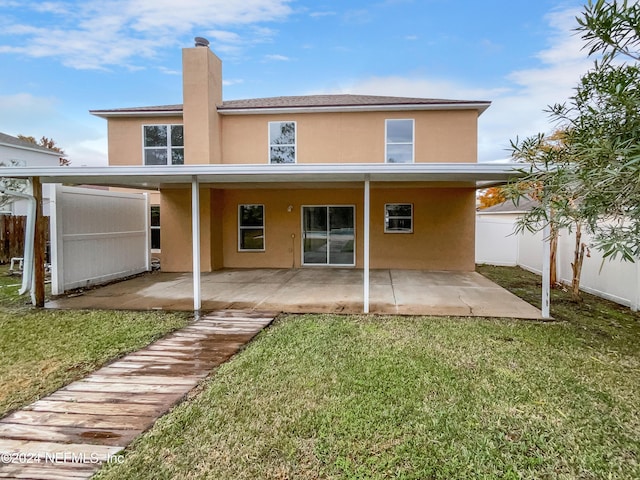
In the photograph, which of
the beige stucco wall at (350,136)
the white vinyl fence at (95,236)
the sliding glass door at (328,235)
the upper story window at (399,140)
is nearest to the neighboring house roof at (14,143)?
the white vinyl fence at (95,236)

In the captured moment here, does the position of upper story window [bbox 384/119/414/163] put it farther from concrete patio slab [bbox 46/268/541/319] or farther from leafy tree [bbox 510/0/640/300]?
leafy tree [bbox 510/0/640/300]

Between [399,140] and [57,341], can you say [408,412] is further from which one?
[399,140]

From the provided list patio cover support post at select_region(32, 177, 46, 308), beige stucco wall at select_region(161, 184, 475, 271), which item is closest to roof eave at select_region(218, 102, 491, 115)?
beige stucco wall at select_region(161, 184, 475, 271)

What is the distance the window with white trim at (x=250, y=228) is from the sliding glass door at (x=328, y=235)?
1537mm

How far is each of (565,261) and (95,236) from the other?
12791 mm

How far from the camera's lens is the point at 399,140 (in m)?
11.5

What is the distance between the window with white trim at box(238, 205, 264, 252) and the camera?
12898mm

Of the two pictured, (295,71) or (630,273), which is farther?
(295,71)

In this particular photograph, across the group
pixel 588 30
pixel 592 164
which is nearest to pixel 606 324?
pixel 592 164

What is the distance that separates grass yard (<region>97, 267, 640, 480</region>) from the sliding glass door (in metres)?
7.07

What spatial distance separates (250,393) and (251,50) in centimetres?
1480

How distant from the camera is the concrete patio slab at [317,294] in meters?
7.30

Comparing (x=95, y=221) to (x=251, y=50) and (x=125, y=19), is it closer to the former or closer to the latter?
(x=125, y=19)

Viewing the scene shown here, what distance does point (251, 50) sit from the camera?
15031 millimetres
